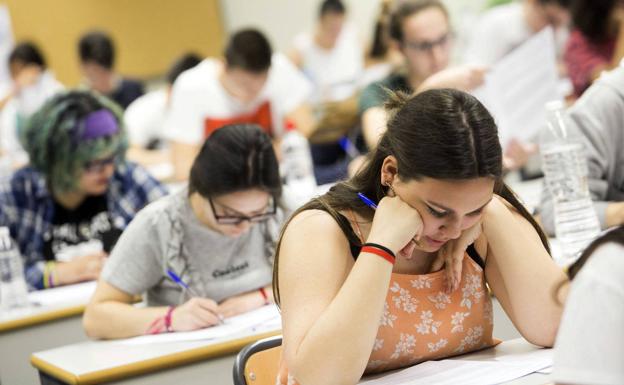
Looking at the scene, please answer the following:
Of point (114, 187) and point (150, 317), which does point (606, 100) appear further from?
point (114, 187)

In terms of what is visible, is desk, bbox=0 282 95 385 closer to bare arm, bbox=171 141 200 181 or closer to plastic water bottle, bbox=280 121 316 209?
plastic water bottle, bbox=280 121 316 209

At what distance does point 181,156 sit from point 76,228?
133 cm

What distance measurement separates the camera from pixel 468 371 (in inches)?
68.2

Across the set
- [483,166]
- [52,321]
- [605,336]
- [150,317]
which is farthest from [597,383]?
[52,321]

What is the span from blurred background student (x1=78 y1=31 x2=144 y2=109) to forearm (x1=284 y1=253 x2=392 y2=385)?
5.71 meters

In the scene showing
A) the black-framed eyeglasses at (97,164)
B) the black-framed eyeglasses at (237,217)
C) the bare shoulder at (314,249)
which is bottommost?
the black-framed eyeglasses at (237,217)

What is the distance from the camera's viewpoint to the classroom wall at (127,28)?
796 cm

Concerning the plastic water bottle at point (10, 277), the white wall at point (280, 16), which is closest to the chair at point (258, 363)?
the plastic water bottle at point (10, 277)

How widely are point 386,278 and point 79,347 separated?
1.19 m

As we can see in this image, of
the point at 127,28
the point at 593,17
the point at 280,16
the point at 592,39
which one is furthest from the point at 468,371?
the point at 280,16

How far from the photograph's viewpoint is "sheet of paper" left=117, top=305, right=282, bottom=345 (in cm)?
245

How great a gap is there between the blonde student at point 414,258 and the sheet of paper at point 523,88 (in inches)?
61.6

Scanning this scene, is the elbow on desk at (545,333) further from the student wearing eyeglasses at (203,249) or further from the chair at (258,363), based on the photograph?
the student wearing eyeglasses at (203,249)

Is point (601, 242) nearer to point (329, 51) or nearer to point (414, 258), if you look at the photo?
point (414, 258)
